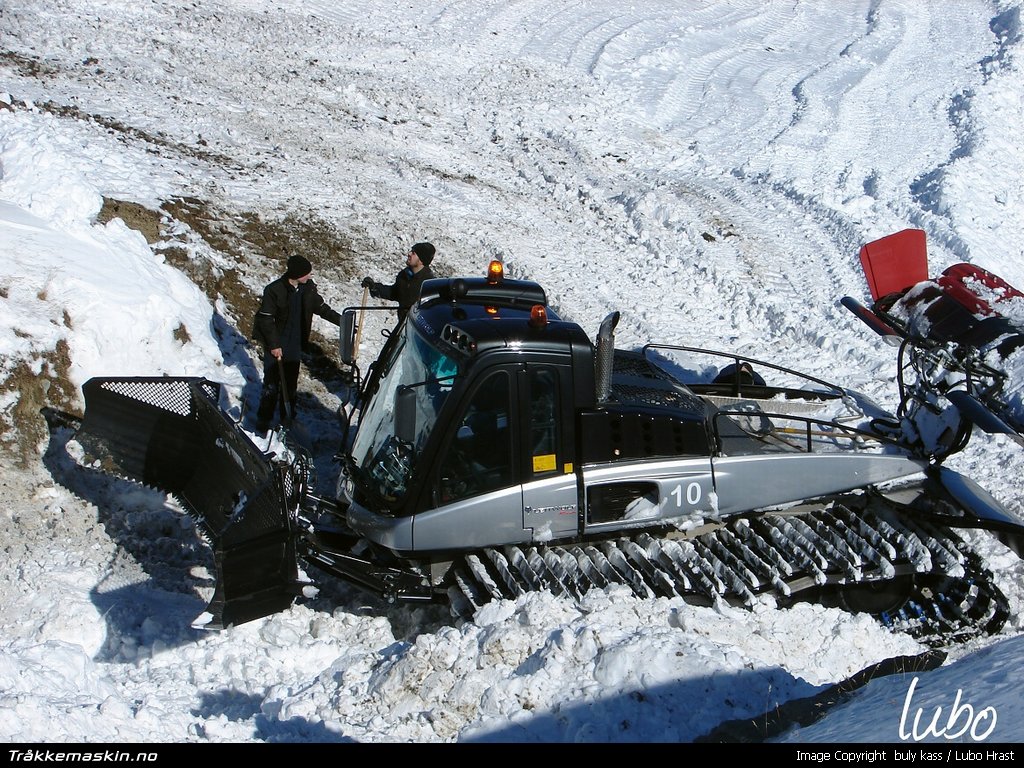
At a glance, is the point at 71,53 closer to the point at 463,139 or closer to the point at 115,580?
the point at 463,139

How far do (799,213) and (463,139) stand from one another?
5234mm

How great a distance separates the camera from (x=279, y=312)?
8.96m

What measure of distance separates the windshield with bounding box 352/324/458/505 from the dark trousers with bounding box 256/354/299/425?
6.96 feet

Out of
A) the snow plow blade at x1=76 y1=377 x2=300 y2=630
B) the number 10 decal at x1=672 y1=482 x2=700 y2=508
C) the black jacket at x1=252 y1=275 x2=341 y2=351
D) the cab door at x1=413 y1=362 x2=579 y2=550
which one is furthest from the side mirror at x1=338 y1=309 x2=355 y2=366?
the number 10 decal at x1=672 y1=482 x2=700 y2=508

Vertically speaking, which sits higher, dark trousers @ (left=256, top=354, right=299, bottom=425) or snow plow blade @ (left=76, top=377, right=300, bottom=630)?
dark trousers @ (left=256, top=354, right=299, bottom=425)

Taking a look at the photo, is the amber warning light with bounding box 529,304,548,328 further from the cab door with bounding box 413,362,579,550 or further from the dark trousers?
the dark trousers

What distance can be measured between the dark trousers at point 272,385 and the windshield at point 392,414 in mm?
2120

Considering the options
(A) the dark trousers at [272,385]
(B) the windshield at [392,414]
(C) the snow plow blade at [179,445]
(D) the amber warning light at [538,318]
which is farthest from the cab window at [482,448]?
(A) the dark trousers at [272,385]

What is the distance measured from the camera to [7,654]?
18.5ft

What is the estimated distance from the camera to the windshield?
6438 mm

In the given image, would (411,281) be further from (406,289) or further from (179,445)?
(179,445)

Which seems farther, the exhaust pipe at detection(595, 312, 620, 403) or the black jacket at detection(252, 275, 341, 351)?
the black jacket at detection(252, 275, 341, 351)

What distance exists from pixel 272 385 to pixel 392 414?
272cm

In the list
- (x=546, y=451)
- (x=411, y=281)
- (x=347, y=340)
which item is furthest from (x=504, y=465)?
(x=411, y=281)
